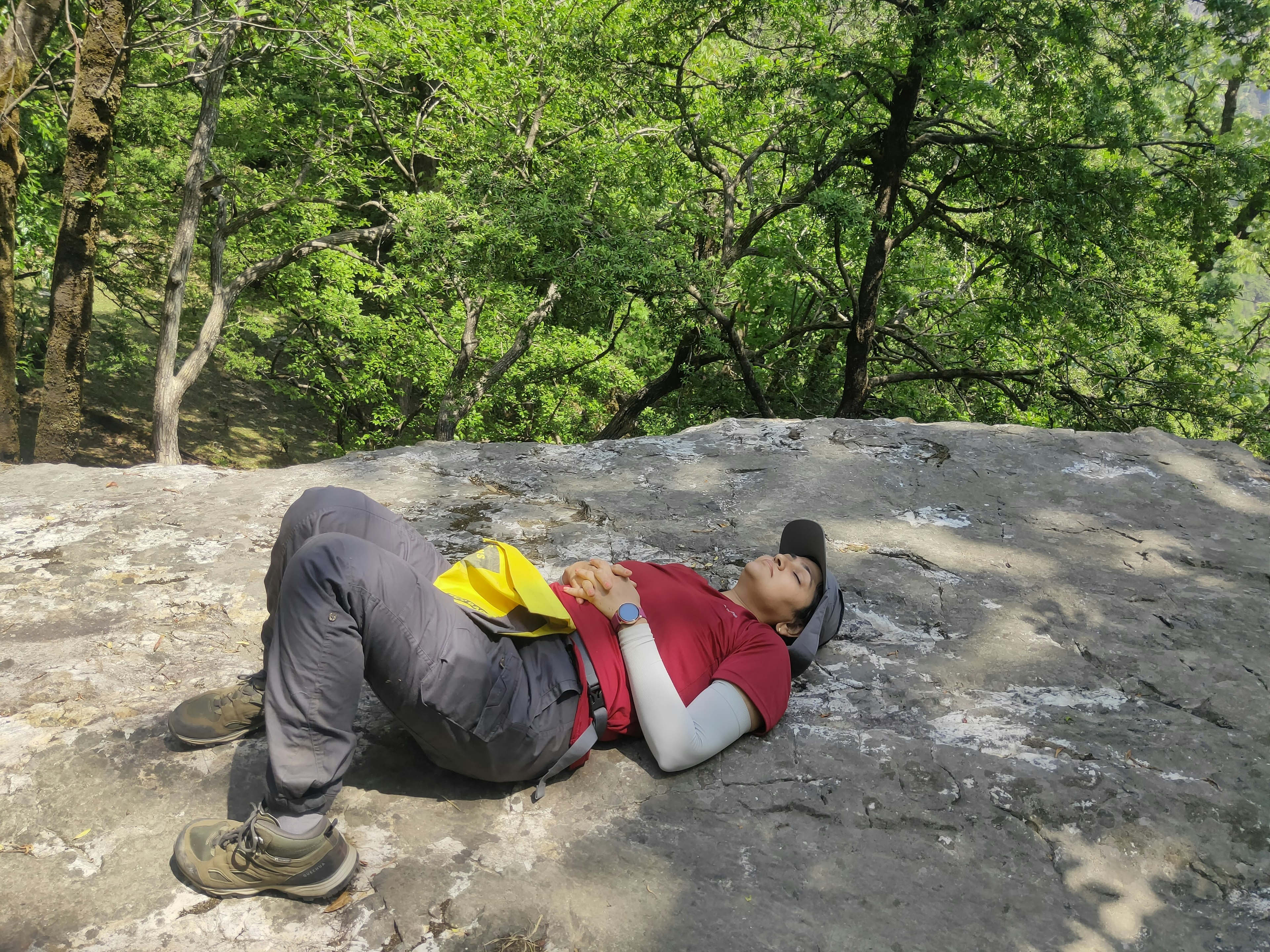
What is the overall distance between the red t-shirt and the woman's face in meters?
0.11

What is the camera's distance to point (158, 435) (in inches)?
350

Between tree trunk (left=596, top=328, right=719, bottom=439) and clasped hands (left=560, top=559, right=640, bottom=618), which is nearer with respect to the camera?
clasped hands (left=560, top=559, right=640, bottom=618)

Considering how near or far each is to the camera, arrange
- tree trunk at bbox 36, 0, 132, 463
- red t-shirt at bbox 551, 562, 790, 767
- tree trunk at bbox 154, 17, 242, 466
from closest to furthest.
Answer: red t-shirt at bbox 551, 562, 790, 767, tree trunk at bbox 36, 0, 132, 463, tree trunk at bbox 154, 17, 242, 466

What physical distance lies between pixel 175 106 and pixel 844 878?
1383 centimetres

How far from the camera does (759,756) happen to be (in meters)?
2.42

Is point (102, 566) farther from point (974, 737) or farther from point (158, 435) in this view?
point (158, 435)

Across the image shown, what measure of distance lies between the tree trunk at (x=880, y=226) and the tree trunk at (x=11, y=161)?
7491 millimetres

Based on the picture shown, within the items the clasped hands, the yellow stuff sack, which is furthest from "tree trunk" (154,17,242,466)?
the clasped hands

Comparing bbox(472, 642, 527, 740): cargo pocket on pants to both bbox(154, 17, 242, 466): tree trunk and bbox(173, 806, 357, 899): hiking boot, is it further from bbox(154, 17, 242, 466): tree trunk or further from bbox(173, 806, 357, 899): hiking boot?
bbox(154, 17, 242, 466): tree trunk

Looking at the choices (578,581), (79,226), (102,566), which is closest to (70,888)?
(578,581)

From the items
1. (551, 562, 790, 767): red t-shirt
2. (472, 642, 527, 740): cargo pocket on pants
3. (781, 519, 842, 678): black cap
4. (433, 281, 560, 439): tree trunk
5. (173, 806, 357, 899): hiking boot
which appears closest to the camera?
(173, 806, 357, 899): hiking boot

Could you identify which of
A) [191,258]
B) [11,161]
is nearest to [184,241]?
[191,258]

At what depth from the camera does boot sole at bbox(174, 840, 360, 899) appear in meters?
1.84

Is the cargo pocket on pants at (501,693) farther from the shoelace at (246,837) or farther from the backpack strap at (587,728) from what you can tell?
the shoelace at (246,837)
